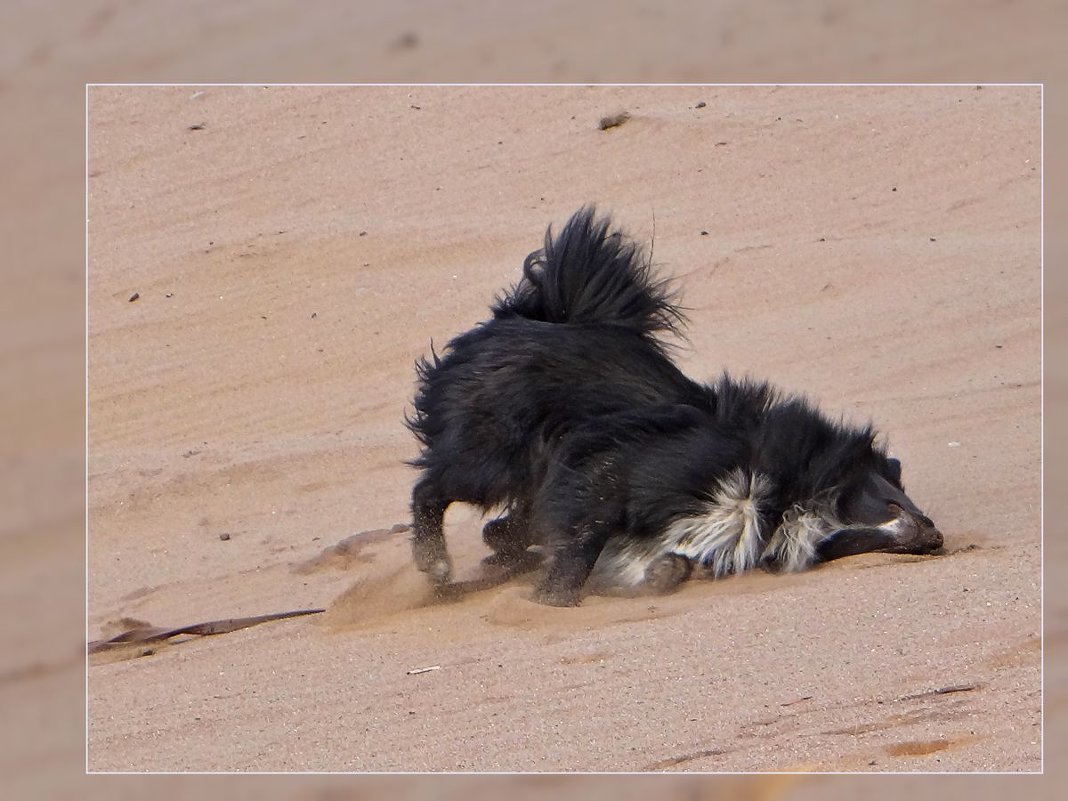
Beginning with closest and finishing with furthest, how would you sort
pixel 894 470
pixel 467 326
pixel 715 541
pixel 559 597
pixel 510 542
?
1. pixel 559 597
2. pixel 715 541
3. pixel 894 470
4. pixel 510 542
5. pixel 467 326

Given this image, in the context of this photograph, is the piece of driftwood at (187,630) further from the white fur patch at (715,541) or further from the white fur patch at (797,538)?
the white fur patch at (797,538)

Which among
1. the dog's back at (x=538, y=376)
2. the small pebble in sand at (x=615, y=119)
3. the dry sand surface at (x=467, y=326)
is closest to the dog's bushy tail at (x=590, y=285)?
the dog's back at (x=538, y=376)

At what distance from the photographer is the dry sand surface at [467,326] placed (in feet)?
18.4

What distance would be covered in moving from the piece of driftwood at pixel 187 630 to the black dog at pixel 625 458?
776 mm

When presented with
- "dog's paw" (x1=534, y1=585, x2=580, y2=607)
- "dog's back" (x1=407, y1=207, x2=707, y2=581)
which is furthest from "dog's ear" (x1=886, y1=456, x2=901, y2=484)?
"dog's paw" (x1=534, y1=585, x2=580, y2=607)

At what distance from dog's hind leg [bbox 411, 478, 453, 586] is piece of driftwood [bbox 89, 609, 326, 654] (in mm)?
581

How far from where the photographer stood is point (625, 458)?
23.2ft

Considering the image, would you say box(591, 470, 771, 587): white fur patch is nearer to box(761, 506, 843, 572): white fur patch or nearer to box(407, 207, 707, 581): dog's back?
box(761, 506, 843, 572): white fur patch

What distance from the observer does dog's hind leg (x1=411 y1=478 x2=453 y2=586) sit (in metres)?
7.55

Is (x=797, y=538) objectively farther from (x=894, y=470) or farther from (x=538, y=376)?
(x=538, y=376)

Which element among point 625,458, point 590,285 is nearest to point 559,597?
point 625,458

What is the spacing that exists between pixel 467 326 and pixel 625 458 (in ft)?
15.2

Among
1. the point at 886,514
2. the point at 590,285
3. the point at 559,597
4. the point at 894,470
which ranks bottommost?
the point at 559,597

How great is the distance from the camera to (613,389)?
283 inches
